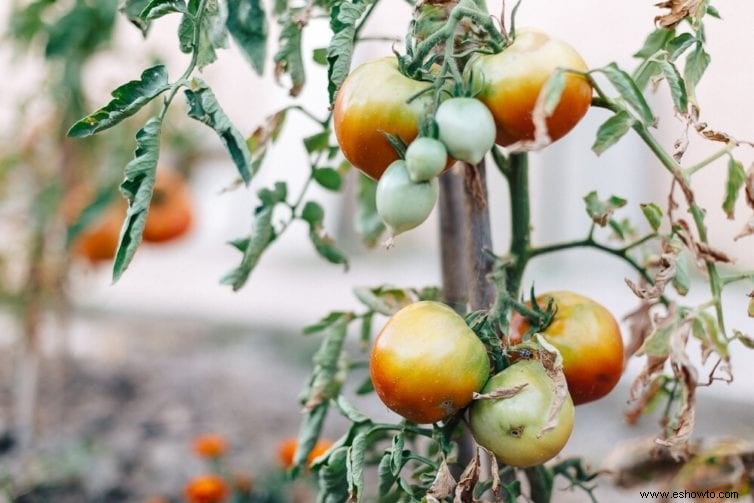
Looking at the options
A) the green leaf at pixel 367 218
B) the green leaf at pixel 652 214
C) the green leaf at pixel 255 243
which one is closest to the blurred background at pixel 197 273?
the green leaf at pixel 255 243

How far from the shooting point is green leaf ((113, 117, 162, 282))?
0.51m

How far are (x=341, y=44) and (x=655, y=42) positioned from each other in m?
0.31

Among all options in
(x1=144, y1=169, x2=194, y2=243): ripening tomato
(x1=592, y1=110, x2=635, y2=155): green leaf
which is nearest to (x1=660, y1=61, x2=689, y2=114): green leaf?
(x1=592, y1=110, x2=635, y2=155): green leaf

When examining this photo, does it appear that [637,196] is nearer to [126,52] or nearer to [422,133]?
[126,52]

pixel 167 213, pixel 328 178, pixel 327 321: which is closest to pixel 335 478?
pixel 327 321

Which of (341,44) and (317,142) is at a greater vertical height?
(341,44)

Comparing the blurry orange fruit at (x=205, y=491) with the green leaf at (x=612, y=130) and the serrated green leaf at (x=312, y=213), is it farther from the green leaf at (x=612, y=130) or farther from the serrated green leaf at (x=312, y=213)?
the green leaf at (x=612, y=130)

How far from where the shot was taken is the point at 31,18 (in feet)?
4.54

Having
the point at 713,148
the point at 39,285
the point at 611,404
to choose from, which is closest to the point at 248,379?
the point at 39,285

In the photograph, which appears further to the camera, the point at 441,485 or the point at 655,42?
the point at 655,42

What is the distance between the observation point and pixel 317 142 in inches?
31.3

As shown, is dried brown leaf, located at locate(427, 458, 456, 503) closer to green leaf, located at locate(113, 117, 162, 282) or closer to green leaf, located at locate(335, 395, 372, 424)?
green leaf, located at locate(335, 395, 372, 424)

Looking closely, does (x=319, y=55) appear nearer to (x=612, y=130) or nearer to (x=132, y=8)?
(x=132, y=8)

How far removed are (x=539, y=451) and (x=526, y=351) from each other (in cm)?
7
